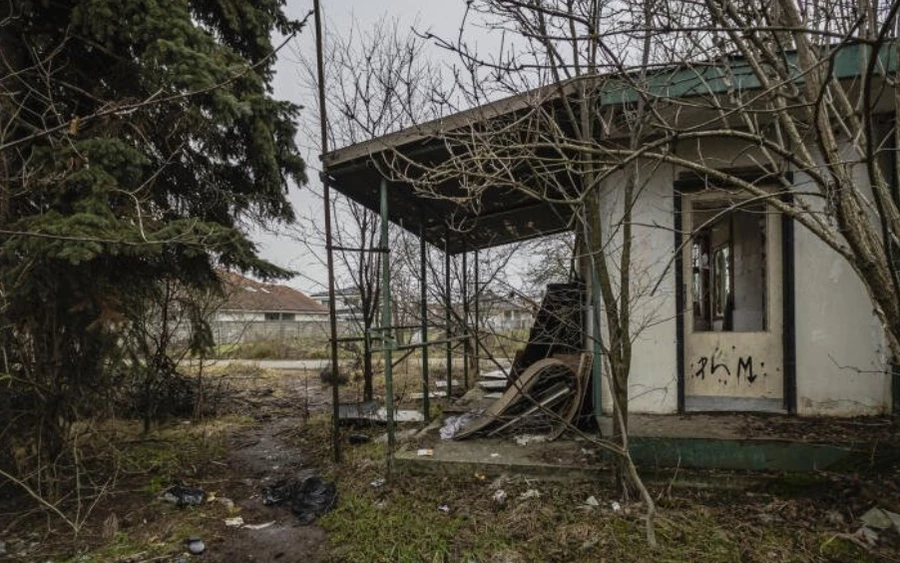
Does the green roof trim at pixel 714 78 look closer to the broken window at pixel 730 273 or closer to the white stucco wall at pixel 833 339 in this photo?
the white stucco wall at pixel 833 339

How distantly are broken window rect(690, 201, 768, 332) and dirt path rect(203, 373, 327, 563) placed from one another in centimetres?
493

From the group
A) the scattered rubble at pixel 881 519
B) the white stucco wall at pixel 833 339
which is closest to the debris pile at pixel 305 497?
the scattered rubble at pixel 881 519

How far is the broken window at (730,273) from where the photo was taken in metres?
6.60

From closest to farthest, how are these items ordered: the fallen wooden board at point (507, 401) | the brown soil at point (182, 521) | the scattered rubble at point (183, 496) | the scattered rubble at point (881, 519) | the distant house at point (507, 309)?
the scattered rubble at point (881, 519) < the brown soil at point (182, 521) < the distant house at point (507, 309) < the scattered rubble at point (183, 496) < the fallen wooden board at point (507, 401)

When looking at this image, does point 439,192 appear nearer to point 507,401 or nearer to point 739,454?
point 507,401

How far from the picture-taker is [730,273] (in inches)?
292

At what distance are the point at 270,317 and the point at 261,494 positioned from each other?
119 feet

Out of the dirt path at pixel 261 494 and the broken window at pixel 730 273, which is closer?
the dirt path at pixel 261 494

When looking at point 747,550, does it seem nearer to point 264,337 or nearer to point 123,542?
point 123,542

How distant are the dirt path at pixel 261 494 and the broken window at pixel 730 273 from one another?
493 cm

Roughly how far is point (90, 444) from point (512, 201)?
5955mm

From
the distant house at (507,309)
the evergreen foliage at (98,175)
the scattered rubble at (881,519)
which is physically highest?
the evergreen foliage at (98,175)

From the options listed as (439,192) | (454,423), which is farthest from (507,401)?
(439,192)

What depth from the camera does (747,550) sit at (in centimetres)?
318
